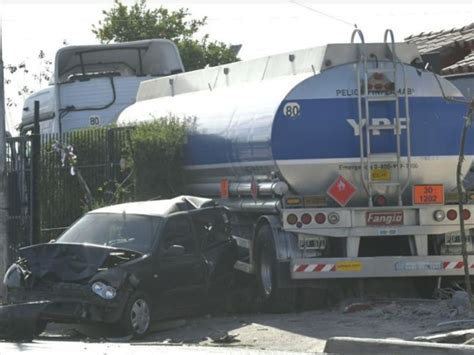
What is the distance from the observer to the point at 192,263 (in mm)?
14000

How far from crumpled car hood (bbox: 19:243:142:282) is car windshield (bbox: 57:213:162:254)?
46 cm

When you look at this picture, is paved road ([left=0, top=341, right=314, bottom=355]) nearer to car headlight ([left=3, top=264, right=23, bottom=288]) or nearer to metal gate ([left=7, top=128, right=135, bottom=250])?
car headlight ([left=3, top=264, right=23, bottom=288])

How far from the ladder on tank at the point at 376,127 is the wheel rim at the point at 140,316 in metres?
3.43

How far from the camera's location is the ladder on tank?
14.1 meters

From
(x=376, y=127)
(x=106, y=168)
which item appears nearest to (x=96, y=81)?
(x=106, y=168)

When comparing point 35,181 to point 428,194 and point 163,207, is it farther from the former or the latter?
point 428,194

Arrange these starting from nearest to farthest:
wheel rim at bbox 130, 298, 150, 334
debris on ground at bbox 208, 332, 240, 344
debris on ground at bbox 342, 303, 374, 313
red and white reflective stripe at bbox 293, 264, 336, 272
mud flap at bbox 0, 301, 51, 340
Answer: debris on ground at bbox 208, 332, 240, 344 < mud flap at bbox 0, 301, 51, 340 < wheel rim at bbox 130, 298, 150, 334 < debris on ground at bbox 342, 303, 374, 313 < red and white reflective stripe at bbox 293, 264, 336, 272

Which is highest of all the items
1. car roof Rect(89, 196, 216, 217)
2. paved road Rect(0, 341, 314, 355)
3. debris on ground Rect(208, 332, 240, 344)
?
car roof Rect(89, 196, 216, 217)

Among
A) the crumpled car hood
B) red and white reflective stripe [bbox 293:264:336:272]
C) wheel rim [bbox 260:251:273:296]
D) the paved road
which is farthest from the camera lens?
wheel rim [bbox 260:251:273:296]

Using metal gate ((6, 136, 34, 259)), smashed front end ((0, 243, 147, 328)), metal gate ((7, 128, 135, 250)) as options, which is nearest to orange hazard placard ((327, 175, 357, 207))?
smashed front end ((0, 243, 147, 328))

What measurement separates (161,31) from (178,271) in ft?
95.6

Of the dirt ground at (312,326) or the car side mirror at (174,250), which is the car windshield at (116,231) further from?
the dirt ground at (312,326)

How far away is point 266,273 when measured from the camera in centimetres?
1479

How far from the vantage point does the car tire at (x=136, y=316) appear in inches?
500
